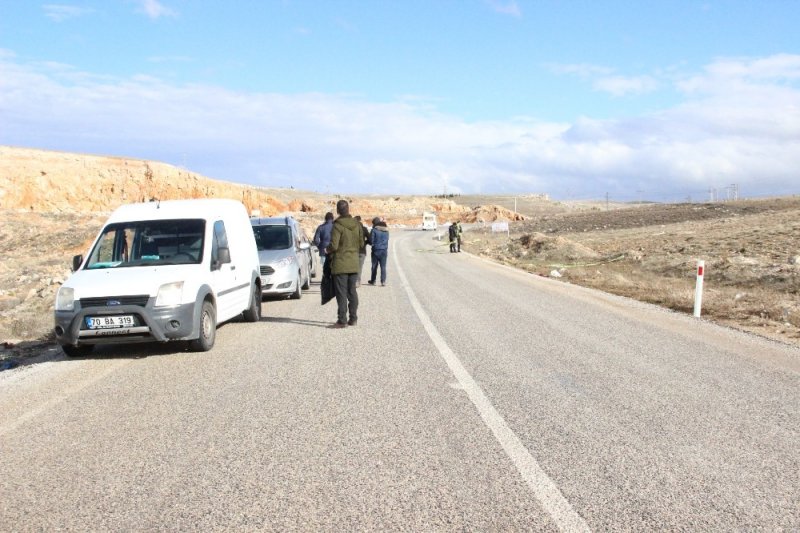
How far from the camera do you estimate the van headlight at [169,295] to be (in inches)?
348

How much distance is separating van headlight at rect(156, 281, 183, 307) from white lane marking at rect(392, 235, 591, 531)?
3422mm

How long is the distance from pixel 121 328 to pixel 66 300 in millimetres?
789

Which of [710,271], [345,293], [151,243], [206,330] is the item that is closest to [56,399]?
[206,330]

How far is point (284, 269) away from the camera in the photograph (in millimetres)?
15539

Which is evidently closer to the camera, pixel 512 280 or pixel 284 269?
pixel 284 269

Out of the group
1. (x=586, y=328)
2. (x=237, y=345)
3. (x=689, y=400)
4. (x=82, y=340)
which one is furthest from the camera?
(x=586, y=328)

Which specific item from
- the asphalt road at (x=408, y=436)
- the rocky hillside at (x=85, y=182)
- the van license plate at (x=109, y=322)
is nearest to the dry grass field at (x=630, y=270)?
the van license plate at (x=109, y=322)

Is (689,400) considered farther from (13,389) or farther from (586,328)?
(13,389)

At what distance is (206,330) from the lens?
9.44 metres

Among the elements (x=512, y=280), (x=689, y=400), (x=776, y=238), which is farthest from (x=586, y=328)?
(x=776, y=238)

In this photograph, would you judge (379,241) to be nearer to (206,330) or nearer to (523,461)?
(206,330)

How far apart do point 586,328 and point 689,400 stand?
4.72 meters

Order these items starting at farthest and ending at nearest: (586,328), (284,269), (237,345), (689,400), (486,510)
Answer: (284,269) → (586,328) → (237,345) → (689,400) → (486,510)

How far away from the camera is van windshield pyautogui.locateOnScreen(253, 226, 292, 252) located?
16875 millimetres
